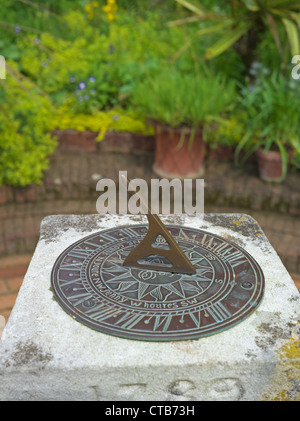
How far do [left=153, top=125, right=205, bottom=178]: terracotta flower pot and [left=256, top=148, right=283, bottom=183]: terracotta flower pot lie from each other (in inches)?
17.0

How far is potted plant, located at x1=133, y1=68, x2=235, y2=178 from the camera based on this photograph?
347 cm

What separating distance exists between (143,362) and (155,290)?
12.6 inches

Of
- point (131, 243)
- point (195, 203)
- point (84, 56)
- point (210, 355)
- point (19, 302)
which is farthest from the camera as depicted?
point (84, 56)

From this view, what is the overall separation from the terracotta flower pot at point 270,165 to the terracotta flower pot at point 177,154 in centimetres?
43

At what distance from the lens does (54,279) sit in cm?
176

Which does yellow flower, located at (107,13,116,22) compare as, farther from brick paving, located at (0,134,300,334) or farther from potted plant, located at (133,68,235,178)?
brick paving, located at (0,134,300,334)

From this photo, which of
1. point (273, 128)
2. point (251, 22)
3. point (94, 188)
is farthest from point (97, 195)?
point (251, 22)

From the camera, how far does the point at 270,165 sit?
144 inches

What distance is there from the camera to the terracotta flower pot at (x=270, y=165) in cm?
362

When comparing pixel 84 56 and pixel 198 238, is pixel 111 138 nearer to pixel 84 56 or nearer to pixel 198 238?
pixel 84 56

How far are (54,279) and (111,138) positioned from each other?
92.8 inches

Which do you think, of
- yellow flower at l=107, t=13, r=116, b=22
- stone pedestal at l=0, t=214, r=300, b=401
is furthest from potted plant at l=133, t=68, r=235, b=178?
stone pedestal at l=0, t=214, r=300, b=401

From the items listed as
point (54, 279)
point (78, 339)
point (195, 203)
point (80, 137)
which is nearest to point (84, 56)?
point (80, 137)
